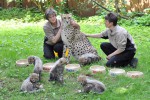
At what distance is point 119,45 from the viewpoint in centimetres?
670

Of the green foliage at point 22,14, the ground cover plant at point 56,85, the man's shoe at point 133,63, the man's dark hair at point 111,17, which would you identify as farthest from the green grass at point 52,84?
the green foliage at point 22,14

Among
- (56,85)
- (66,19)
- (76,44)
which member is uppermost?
(66,19)

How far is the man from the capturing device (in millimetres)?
6645

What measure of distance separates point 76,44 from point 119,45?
999 mm

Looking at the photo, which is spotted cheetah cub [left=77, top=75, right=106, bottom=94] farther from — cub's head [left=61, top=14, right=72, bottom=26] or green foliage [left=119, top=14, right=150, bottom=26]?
green foliage [left=119, top=14, right=150, bottom=26]

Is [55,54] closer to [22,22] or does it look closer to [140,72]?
[140,72]

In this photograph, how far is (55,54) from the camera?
7883mm

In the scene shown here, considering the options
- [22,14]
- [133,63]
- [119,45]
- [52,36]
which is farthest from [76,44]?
[22,14]

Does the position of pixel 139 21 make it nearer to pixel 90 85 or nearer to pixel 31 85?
pixel 90 85

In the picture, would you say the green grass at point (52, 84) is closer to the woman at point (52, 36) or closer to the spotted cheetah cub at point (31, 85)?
the spotted cheetah cub at point (31, 85)

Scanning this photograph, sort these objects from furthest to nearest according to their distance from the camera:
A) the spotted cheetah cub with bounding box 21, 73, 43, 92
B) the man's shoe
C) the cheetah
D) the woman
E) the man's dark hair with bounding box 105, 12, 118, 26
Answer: the woman < the cheetah < the man's shoe < the man's dark hair with bounding box 105, 12, 118, 26 < the spotted cheetah cub with bounding box 21, 73, 43, 92

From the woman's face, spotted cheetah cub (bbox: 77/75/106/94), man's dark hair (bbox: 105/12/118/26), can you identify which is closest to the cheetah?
the woman's face

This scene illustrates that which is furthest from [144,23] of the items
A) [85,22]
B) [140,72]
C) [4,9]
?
[4,9]

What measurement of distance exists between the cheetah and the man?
422mm
